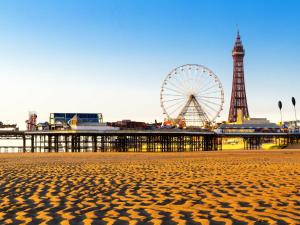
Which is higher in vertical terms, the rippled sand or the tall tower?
the tall tower

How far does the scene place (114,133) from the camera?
212ft

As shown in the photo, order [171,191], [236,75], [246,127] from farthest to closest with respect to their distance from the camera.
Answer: [236,75], [246,127], [171,191]

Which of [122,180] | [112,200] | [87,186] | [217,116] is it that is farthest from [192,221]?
[217,116]

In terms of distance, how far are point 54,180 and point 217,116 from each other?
6195cm

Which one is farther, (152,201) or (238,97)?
(238,97)

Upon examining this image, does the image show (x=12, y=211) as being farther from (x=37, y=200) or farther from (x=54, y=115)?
(x=54, y=115)

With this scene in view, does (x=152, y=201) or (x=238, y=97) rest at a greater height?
(x=238, y=97)

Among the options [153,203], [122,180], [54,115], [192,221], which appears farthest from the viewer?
[54,115]

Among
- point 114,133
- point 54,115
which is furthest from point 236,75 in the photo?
point 114,133

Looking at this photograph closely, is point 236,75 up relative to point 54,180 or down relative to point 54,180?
up

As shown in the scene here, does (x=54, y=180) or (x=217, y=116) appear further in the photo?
(x=217, y=116)

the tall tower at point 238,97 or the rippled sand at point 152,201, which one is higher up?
the tall tower at point 238,97

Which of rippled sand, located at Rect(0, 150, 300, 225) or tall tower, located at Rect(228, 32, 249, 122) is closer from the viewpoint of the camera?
rippled sand, located at Rect(0, 150, 300, 225)

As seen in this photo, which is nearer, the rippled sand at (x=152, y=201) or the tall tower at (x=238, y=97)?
the rippled sand at (x=152, y=201)
